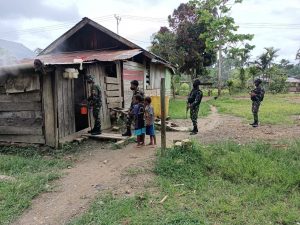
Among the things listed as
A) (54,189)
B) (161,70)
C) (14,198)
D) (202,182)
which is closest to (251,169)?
(202,182)

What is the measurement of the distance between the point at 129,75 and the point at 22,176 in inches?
314

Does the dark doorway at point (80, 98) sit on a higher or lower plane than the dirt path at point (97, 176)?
higher

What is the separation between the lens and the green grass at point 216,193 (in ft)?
14.3

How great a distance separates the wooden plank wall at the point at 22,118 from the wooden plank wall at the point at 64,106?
511 mm

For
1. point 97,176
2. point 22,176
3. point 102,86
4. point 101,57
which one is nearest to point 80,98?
point 102,86

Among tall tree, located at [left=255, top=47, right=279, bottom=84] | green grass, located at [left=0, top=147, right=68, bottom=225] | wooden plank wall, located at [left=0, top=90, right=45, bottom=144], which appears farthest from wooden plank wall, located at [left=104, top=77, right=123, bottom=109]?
tall tree, located at [left=255, top=47, right=279, bottom=84]

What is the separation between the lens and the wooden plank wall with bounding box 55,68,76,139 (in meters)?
8.62

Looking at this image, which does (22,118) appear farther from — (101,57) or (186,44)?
(186,44)

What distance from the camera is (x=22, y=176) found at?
6312mm

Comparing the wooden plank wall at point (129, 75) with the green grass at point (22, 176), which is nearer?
the green grass at point (22, 176)

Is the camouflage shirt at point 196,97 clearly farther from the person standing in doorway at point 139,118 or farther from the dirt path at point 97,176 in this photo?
the person standing in doorway at point 139,118

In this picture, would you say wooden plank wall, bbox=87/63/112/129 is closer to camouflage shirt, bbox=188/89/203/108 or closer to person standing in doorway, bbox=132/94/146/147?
person standing in doorway, bbox=132/94/146/147

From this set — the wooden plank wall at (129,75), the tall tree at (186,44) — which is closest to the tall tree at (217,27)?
the tall tree at (186,44)

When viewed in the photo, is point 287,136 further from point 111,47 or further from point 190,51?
point 190,51
